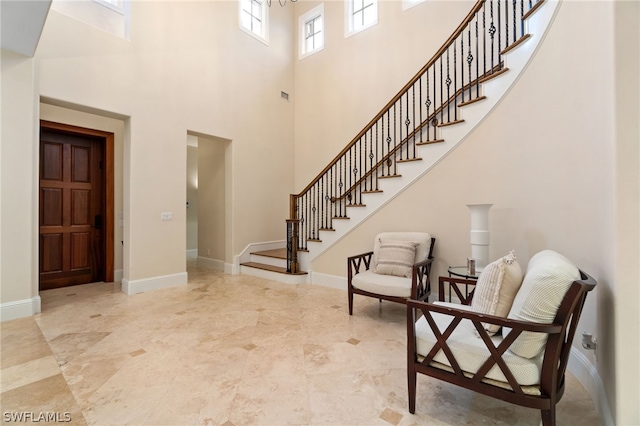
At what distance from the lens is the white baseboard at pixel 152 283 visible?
161 inches

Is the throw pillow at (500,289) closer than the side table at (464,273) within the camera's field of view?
Yes

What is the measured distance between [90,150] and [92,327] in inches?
122

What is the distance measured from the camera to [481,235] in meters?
2.77

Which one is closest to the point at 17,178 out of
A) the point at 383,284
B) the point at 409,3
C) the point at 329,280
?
the point at 329,280

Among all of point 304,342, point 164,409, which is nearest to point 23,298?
point 164,409

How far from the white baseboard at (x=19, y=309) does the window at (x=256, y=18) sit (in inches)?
214

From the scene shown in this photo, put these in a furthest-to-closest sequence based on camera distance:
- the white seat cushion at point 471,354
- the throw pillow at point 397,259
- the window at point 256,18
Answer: the window at point 256,18, the throw pillow at point 397,259, the white seat cushion at point 471,354

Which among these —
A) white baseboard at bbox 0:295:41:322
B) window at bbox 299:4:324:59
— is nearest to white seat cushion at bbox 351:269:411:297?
white baseboard at bbox 0:295:41:322

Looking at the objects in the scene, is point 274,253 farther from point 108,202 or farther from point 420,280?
point 420,280

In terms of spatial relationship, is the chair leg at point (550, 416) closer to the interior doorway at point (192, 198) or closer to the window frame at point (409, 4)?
the window frame at point (409, 4)

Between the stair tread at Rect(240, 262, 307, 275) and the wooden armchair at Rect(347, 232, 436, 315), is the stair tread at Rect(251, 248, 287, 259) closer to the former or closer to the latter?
the stair tread at Rect(240, 262, 307, 275)

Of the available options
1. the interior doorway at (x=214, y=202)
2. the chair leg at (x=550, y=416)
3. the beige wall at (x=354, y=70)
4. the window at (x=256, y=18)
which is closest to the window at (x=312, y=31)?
the beige wall at (x=354, y=70)

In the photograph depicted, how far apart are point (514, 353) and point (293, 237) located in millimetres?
3531

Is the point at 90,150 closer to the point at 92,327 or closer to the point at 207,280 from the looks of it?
the point at 207,280
